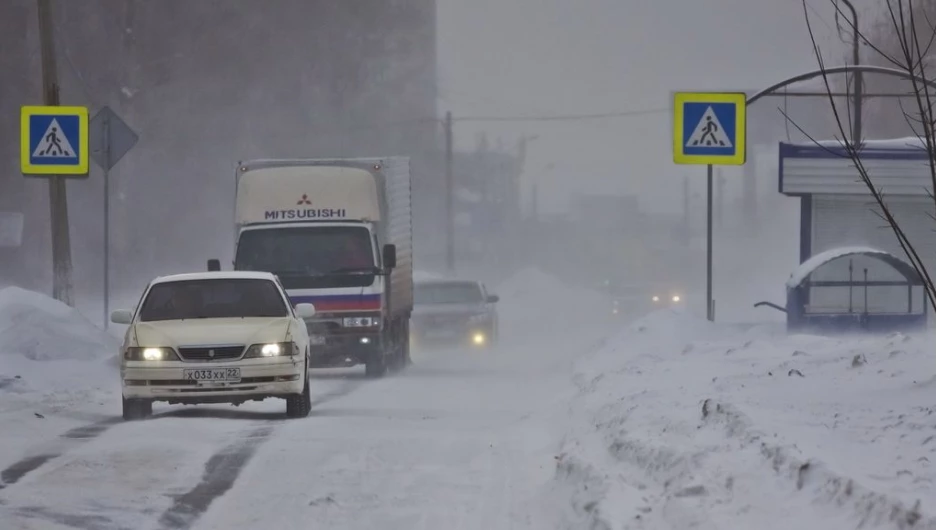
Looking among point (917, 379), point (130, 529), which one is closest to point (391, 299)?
point (917, 379)

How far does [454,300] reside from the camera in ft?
103

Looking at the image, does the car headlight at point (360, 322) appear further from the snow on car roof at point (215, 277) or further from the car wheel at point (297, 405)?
the car wheel at point (297, 405)

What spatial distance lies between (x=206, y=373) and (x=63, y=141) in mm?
9559

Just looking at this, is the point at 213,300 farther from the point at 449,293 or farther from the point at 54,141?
the point at 449,293

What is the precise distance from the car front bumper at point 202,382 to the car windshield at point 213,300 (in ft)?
3.63

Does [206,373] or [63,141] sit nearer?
[206,373]

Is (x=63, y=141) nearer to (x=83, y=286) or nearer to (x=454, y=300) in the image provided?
(x=454, y=300)

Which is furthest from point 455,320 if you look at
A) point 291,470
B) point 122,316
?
point 291,470

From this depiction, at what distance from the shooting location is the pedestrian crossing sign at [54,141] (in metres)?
23.3

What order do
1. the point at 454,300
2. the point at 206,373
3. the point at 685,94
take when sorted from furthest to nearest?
the point at 454,300
the point at 685,94
the point at 206,373

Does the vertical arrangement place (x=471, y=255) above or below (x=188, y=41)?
below

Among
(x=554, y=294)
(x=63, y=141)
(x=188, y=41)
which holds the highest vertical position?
(x=188, y=41)

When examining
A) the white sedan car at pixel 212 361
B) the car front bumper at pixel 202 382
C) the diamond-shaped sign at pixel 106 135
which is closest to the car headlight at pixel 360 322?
the diamond-shaped sign at pixel 106 135

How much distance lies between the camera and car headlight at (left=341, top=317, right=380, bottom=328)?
22719mm
